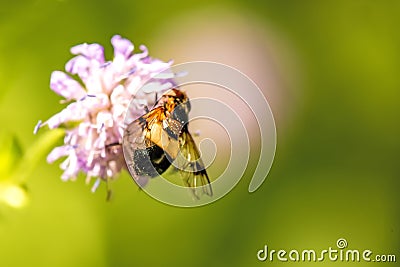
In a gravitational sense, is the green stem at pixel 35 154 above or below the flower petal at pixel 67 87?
below

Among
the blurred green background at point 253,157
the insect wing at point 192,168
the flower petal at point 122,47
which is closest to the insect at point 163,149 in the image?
the insect wing at point 192,168

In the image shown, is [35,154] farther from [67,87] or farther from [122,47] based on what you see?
[122,47]

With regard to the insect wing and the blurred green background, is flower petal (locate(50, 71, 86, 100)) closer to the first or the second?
the insect wing

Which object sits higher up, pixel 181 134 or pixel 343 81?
pixel 343 81

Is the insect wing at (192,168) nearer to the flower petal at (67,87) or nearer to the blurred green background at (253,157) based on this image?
the flower petal at (67,87)

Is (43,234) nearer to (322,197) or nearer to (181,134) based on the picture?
(322,197)

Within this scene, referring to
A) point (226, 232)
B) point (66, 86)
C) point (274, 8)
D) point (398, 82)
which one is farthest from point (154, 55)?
point (66, 86)

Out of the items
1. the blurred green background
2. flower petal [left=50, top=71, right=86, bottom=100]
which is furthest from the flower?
the blurred green background
